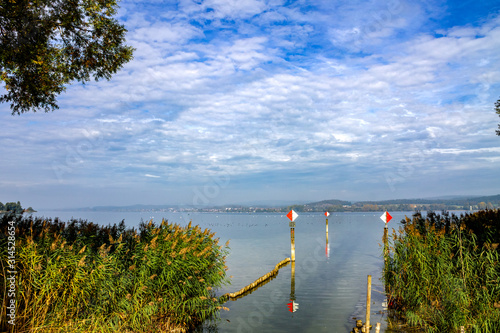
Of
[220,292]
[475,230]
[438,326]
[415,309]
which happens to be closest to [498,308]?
[438,326]

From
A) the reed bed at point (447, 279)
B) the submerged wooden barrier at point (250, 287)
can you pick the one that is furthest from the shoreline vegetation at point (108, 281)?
the reed bed at point (447, 279)

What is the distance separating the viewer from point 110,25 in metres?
14.6

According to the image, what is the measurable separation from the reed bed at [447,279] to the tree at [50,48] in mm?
13490

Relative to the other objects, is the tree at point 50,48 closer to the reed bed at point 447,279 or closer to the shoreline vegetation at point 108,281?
the shoreline vegetation at point 108,281

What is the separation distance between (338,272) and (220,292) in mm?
11672

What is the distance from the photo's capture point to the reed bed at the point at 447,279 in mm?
10469

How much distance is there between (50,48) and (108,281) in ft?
31.4

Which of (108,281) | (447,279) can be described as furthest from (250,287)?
(108,281)

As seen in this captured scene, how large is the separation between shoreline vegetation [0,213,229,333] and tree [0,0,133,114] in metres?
5.33

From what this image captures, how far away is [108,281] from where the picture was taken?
958 centimetres

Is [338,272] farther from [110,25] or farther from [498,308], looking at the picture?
[110,25]

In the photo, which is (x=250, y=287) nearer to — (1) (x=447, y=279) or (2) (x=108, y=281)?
(1) (x=447, y=279)

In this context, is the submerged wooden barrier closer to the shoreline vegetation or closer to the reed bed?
the shoreline vegetation

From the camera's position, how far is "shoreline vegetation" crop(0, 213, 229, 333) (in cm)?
812
